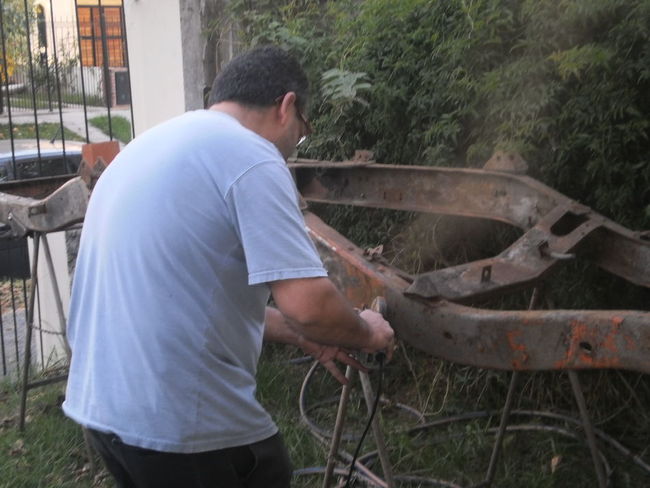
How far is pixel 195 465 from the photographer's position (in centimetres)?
229

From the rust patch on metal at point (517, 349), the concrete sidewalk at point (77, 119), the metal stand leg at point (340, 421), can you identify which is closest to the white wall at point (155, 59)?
the metal stand leg at point (340, 421)

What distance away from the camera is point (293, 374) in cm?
516

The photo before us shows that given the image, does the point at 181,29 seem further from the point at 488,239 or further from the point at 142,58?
the point at 488,239

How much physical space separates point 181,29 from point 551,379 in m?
3.65

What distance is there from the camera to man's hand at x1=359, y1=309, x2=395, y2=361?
240 cm

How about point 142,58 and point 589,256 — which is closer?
point 589,256

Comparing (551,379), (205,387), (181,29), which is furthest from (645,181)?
(181,29)

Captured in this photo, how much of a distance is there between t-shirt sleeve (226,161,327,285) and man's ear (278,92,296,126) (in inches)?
11.2

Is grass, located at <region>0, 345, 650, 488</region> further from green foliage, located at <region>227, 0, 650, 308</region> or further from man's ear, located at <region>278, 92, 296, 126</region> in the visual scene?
man's ear, located at <region>278, 92, 296, 126</region>

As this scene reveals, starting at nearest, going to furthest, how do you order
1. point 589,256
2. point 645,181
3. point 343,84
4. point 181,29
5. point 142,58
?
1. point 589,256
2. point 645,181
3. point 343,84
4. point 181,29
5. point 142,58

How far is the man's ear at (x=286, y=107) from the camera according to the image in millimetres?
2385

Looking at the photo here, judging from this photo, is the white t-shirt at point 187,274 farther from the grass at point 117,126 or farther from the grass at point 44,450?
the grass at point 117,126

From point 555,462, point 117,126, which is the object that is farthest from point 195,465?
point 117,126

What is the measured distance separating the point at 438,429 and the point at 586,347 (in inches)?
89.9
